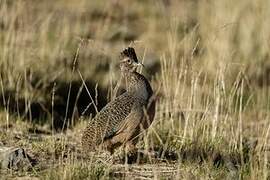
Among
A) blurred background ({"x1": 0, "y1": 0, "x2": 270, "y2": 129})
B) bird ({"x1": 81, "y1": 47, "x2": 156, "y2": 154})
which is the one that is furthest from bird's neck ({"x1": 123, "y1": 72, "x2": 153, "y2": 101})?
blurred background ({"x1": 0, "y1": 0, "x2": 270, "y2": 129})

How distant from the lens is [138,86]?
7.16m

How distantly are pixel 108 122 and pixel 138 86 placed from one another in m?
0.45

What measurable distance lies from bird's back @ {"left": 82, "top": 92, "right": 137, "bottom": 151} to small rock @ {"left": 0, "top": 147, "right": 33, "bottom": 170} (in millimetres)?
593

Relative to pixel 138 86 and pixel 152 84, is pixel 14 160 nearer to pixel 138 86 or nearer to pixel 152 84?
pixel 138 86

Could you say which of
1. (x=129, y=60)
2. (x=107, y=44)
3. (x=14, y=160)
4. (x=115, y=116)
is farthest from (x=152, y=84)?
(x=14, y=160)

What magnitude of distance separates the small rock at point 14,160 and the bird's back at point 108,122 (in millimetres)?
593

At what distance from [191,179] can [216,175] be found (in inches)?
16.5

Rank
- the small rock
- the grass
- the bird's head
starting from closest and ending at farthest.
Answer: the small rock < the grass < the bird's head

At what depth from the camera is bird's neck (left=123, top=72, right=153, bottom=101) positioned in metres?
7.11

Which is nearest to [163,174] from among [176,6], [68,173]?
[68,173]

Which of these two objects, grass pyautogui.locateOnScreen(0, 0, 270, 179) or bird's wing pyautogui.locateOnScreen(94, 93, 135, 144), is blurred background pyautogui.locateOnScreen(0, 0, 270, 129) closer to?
grass pyautogui.locateOnScreen(0, 0, 270, 179)

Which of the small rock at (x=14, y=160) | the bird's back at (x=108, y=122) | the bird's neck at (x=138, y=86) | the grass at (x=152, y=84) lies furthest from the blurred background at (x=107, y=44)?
the small rock at (x=14, y=160)

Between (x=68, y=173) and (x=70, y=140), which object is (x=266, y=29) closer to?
(x=70, y=140)

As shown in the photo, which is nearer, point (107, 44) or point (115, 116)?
point (115, 116)
